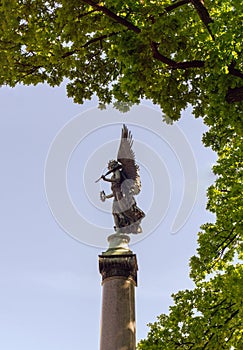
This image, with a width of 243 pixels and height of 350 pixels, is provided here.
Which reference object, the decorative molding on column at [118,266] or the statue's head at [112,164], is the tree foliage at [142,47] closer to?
the decorative molding on column at [118,266]

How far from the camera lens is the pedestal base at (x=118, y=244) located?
12511mm

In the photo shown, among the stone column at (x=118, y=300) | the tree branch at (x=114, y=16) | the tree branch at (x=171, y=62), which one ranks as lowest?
the stone column at (x=118, y=300)

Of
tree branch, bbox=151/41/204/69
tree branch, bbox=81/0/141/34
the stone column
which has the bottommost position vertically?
the stone column

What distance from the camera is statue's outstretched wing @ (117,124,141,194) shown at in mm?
14984

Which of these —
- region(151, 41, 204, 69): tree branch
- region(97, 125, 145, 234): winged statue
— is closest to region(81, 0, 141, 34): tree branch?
region(151, 41, 204, 69): tree branch

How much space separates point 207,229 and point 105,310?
3.34 m

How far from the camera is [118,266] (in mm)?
12000

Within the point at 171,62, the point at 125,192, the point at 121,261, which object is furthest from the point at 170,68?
the point at 125,192

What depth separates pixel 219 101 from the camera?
22.8ft

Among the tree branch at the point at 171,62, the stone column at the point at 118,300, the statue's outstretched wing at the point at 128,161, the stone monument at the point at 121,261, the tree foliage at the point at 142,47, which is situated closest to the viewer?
the tree foliage at the point at 142,47

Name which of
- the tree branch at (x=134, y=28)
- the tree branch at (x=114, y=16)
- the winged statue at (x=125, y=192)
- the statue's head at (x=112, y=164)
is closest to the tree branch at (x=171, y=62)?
the tree branch at (x=134, y=28)

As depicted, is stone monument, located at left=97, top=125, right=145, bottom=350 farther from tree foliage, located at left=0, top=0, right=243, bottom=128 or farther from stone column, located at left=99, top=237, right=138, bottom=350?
tree foliage, located at left=0, top=0, right=243, bottom=128

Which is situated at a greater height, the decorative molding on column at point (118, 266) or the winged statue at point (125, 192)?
the winged statue at point (125, 192)

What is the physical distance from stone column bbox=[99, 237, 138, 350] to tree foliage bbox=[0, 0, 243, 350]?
26.9 inches
